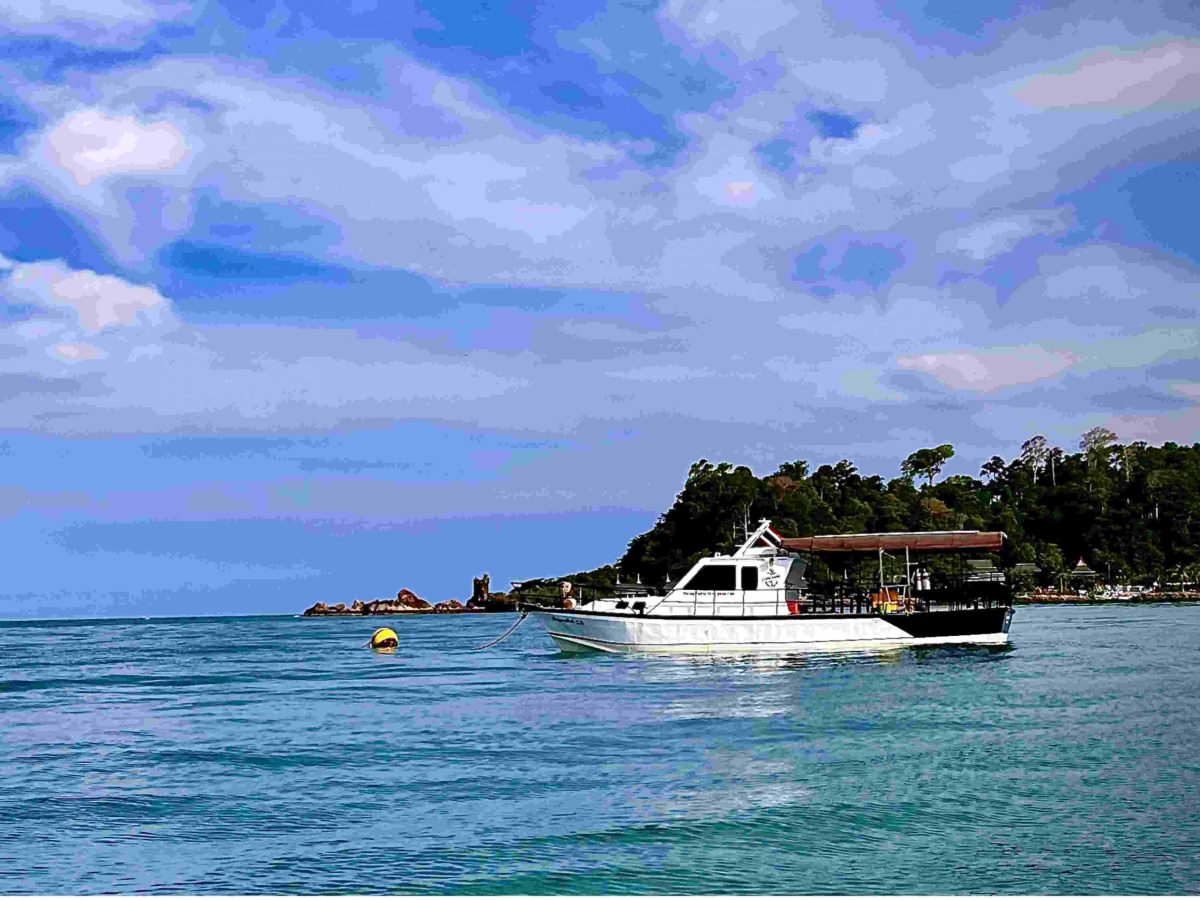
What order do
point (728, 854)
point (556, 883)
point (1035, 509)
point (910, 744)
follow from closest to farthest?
1. point (556, 883)
2. point (728, 854)
3. point (910, 744)
4. point (1035, 509)

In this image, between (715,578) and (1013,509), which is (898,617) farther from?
(1013,509)

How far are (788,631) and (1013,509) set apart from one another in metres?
127

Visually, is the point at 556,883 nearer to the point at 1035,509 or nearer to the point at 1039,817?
the point at 1039,817

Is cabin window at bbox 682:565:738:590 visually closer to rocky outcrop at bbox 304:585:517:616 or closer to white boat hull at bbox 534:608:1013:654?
white boat hull at bbox 534:608:1013:654

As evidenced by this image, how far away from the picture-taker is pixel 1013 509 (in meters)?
154

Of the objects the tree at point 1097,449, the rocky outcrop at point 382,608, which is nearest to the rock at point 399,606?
the rocky outcrop at point 382,608

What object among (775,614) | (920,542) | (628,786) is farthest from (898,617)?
(628,786)

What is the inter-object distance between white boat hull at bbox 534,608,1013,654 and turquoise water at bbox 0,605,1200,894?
17.0ft

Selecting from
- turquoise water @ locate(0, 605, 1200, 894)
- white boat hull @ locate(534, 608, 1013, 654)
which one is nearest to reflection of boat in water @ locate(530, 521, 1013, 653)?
white boat hull @ locate(534, 608, 1013, 654)

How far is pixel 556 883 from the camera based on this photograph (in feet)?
35.9

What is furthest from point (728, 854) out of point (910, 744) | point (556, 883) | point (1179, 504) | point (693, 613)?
point (1179, 504)

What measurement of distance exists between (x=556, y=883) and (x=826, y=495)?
12442cm

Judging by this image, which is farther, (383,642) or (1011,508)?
(1011,508)

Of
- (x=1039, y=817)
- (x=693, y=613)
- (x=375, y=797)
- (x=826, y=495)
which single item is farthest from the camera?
(x=826, y=495)
